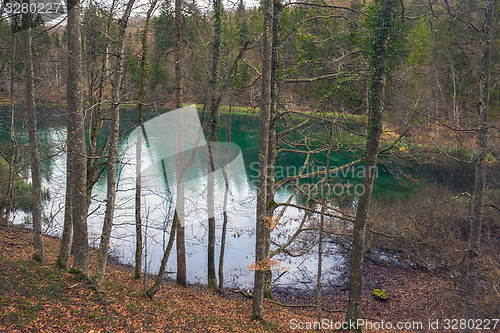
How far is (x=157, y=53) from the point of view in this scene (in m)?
10.7

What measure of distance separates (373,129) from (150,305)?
7337mm

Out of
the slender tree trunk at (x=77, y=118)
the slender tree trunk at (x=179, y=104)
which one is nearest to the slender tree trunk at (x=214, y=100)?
the slender tree trunk at (x=179, y=104)

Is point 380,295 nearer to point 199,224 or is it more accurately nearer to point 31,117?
point 199,224

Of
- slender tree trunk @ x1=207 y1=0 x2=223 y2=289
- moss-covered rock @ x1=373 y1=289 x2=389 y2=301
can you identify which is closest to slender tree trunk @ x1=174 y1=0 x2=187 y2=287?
slender tree trunk @ x1=207 y1=0 x2=223 y2=289

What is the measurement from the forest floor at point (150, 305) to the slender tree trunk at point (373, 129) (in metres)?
2.07

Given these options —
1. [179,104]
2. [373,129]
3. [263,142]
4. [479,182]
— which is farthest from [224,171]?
[479,182]

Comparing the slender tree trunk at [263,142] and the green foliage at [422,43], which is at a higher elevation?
the green foliage at [422,43]

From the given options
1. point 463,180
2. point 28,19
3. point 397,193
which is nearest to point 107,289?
point 28,19

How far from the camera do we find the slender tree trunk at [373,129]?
24.9ft

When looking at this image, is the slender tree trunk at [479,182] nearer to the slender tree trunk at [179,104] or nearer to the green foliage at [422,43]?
the slender tree trunk at [179,104]

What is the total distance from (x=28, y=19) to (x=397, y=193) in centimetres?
2151

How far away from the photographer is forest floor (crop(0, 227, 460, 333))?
225 inches

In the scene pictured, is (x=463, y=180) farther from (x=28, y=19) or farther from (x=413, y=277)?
(x=28, y=19)

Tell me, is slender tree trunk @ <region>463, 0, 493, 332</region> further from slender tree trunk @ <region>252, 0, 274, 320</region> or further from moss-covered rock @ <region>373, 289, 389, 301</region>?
slender tree trunk @ <region>252, 0, 274, 320</region>
